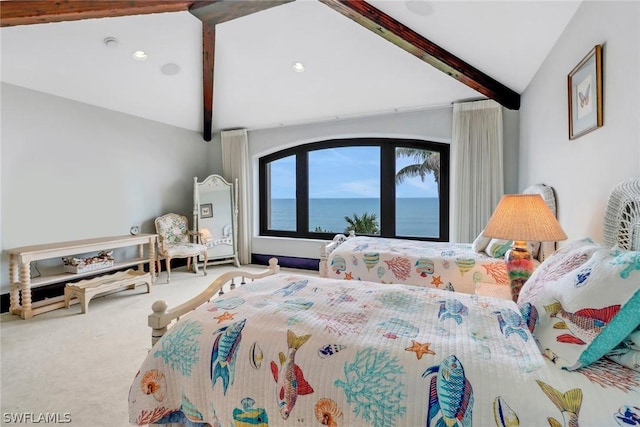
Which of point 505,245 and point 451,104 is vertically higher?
point 451,104

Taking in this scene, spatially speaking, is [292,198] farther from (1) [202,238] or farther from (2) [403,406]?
(2) [403,406]

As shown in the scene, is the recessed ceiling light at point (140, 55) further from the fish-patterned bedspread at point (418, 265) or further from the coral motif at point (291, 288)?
the coral motif at point (291, 288)

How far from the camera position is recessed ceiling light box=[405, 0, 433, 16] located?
2461mm

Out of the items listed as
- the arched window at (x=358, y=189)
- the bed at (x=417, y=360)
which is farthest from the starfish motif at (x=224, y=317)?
the arched window at (x=358, y=189)

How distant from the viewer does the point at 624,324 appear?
36.3 inches

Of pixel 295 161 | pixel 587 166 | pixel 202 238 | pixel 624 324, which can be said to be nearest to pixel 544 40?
pixel 587 166

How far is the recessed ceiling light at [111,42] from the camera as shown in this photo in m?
3.17

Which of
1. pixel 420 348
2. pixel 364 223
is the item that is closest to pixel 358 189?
pixel 364 223

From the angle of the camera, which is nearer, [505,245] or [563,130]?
[563,130]

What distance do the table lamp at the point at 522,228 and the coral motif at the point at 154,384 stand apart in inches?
77.9

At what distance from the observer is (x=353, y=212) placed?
5.09m

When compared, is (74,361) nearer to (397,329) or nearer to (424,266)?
(397,329)

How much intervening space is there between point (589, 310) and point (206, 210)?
5016 millimetres

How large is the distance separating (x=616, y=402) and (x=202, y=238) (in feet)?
16.3
